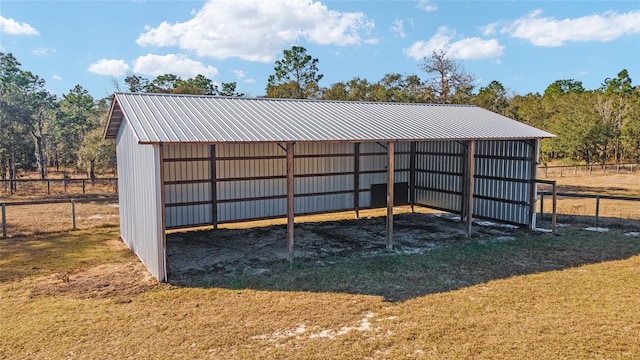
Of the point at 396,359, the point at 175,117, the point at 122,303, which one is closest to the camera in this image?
the point at 396,359

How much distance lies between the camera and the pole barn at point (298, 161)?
8703 millimetres

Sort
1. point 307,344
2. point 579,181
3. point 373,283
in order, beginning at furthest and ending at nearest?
point 579,181, point 373,283, point 307,344

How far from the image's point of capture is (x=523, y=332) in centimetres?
578

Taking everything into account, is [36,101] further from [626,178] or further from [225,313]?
[626,178]

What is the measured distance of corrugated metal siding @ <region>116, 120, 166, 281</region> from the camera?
7.86 m

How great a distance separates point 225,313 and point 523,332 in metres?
3.99

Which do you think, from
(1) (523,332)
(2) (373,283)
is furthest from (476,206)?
(1) (523,332)

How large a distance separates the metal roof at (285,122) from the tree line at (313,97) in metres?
12.4

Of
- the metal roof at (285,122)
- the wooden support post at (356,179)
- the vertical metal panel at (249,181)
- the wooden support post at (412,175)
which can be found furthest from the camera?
the wooden support post at (412,175)

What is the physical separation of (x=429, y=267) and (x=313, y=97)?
2522 cm

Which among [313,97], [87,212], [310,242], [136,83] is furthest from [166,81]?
[310,242]

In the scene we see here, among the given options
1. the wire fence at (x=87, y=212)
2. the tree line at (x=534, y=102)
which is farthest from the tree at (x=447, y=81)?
the wire fence at (x=87, y=212)

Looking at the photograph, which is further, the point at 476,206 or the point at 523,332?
the point at 476,206

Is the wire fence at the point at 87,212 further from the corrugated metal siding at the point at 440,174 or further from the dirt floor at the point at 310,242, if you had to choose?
the dirt floor at the point at 310,242
